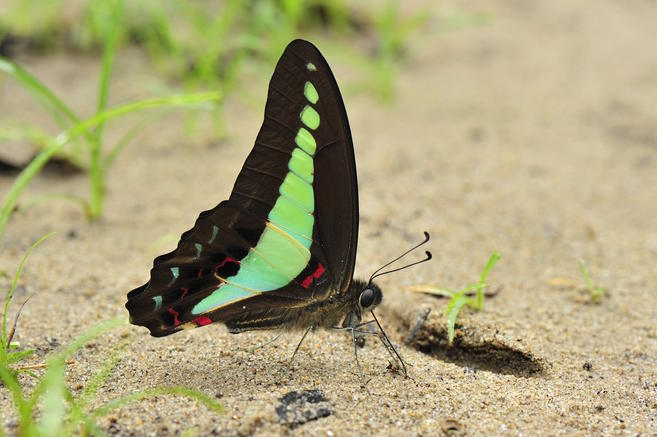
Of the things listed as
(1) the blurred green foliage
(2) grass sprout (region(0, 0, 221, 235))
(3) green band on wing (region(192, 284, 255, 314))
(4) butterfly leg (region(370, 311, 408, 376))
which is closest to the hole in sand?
(4) butterfly leg (region(370, 311, 408, 376))

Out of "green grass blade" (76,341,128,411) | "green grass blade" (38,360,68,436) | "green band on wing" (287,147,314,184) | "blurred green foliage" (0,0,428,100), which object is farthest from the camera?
"blurred green foliage" (0,0,428,100)

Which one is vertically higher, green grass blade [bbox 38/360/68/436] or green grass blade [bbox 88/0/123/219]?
green grass blade [bbox 88/0/123/219]

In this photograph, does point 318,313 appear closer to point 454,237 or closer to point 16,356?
point 16,356

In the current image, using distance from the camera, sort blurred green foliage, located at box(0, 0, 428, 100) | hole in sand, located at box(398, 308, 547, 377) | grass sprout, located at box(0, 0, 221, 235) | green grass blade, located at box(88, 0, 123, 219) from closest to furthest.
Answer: hole in sand, located at box(398, 308, 547, 377) < grass sprout, located at box(0, 0, 221, 235) < green grass blade, located at box(88, 0, 123, 219) < blurred green foliage, located at box(0, 0, 428, 100)

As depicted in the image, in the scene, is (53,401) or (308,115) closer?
(53,401)

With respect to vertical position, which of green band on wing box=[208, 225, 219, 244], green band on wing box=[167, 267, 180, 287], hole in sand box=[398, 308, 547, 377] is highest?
green band on wing box=[208, 225, 219, 244]

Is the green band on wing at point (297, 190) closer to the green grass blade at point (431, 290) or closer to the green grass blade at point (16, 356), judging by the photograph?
the green grass blade at point (431, 290)

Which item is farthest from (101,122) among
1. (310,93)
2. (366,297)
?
(366,297)

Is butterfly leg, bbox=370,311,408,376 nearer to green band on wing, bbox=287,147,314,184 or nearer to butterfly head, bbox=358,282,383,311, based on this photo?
butterfly head, bbox=358,282,383,311
